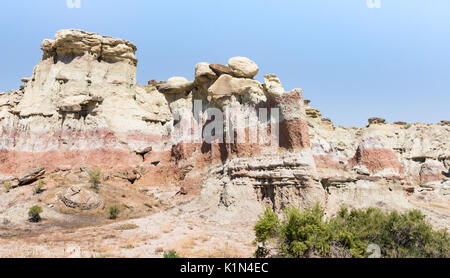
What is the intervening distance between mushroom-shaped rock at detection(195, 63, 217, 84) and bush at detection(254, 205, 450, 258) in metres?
15.8

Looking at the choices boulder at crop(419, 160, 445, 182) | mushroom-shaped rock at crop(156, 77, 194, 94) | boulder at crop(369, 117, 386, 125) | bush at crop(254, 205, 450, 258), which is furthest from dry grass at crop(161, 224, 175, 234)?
boulder at crop(369, 117, 386, 125)

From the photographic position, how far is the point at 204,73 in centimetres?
2588

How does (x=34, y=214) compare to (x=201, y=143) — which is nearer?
(x=34, y=214)

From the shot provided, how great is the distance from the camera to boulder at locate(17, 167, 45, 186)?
27062 mm

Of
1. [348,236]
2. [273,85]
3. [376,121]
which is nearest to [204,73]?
[273,85]

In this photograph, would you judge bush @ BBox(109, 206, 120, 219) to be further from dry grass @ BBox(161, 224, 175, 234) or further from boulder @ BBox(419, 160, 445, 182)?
boulder @ BBox(419, 160, 445, 182)

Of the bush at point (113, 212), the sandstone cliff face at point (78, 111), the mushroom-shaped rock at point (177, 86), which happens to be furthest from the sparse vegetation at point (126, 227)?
the sandstone cliff face at point (78, 111)

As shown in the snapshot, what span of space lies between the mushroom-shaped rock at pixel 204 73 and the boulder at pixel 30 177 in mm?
15665

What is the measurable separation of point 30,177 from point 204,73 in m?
16.8

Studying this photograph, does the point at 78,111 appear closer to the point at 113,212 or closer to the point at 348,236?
the point at 113,212

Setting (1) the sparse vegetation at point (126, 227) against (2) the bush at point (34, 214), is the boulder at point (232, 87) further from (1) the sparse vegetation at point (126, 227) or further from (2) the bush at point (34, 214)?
(2) the bush at point (34, 214)

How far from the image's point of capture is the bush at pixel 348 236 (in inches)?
421

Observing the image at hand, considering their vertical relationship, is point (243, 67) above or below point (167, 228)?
above
